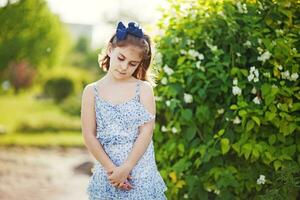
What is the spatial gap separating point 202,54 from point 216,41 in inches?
5.4

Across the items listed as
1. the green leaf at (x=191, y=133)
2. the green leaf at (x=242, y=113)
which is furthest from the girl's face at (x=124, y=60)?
the green leaf at (x=191, y=133)

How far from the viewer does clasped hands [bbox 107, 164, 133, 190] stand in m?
3.28

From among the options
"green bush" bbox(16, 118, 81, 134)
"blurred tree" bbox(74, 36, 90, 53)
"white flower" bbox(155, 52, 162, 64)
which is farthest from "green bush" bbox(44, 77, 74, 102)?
"white flower" bbox(155, 52, 162, 64)

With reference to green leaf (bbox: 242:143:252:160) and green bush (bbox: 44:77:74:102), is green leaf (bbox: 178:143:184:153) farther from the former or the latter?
green bush (bbox: 44:77:74:102)

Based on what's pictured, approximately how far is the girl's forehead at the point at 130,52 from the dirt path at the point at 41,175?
12.7 feet

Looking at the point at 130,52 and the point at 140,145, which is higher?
the point at 130,52

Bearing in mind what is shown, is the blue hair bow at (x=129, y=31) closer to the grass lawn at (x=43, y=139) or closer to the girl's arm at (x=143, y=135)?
the girl's arm at (x=143, y=135)

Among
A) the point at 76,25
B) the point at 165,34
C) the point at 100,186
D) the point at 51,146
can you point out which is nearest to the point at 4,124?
the point at 51,146

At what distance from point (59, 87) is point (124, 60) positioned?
1729 centimetres

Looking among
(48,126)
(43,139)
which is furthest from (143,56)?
(48,126)

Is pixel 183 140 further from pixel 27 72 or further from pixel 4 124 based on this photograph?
pixel 27 72

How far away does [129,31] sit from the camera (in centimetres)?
336

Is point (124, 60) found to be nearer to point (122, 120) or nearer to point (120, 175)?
point (122, 120)

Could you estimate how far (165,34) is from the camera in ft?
16.0
